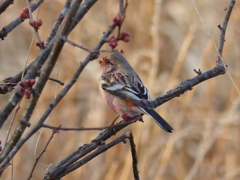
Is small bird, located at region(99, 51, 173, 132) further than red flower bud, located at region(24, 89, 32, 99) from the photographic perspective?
Yes

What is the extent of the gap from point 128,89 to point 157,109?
1601mm

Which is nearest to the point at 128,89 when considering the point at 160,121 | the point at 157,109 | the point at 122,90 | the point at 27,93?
the point at 122,90

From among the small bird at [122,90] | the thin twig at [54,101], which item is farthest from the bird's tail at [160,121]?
the thin twig at [54,101]

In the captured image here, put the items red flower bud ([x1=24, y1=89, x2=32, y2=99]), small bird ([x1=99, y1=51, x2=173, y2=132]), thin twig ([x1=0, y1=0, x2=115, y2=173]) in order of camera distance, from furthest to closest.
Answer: small bird ([x1=99, y1=51, x2=173, y2=132]) < red flower bud ([x1=24, y1=89, x2=32, y2=99]) < thin twig ([x1=0, y1=0, x2=115, y2=173])

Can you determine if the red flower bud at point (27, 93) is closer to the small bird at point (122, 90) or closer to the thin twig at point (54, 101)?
the thin twig at point (54, 101)

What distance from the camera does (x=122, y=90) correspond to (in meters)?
3.62

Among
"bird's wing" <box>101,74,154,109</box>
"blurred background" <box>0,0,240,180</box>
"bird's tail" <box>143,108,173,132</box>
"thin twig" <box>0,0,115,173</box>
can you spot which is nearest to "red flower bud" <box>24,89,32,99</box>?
"thin twig" <box>0,0,115,173</box>

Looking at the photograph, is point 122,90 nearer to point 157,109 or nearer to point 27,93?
point 157,109

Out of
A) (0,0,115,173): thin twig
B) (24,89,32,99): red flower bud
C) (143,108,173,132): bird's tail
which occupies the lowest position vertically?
(0,0,115,173): thin twig

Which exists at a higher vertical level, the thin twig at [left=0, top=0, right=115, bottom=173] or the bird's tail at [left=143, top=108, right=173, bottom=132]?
the bird's tail at [left=143, top=108, right=173, bottom=132]

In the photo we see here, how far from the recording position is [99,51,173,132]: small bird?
131 inches

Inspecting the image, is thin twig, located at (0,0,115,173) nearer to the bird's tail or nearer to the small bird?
the bird's tail

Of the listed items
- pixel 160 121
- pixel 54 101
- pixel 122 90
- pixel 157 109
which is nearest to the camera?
pixel 54 101

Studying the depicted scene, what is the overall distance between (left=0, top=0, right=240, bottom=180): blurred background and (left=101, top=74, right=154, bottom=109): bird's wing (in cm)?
68
